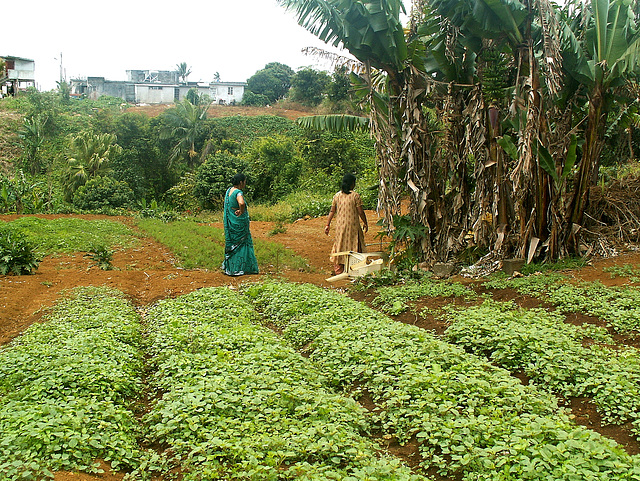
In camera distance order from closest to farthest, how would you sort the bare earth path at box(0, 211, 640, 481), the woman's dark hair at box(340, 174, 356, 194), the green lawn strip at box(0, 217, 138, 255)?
the bare earth path at box(0, 211, 640, 481), the woman's dark hair at box(340, 174, 356, 194), the green lawn strip at box(0, 217, 138, 255)

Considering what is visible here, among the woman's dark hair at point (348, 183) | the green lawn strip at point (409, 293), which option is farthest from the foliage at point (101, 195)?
the green lawn strip at point (409, 293)

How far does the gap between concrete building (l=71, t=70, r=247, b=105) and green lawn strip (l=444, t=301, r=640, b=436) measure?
50509 millimetres

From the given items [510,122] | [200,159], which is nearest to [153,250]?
[510,122]

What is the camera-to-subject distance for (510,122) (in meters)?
9.78

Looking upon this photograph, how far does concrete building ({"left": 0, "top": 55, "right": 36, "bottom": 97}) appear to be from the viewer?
4628 centimetres

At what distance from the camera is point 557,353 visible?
532cm

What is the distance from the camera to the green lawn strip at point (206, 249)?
12.7 meters

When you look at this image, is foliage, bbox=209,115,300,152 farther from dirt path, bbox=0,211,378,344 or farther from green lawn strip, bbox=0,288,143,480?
green lawn strip, bbox=0,288,143,480

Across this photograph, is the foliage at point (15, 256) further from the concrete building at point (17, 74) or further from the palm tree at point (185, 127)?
the concrete building at point (17, 74)

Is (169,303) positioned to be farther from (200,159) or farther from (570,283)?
(200,159)

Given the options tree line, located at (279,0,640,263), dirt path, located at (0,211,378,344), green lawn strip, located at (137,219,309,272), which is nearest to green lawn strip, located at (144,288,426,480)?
dirt path, located at (0,211,378,344)

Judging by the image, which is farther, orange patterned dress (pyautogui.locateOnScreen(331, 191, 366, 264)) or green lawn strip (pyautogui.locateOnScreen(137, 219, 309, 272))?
green lawn strip (pyautogui.locateOnScreen(137, 219, 309, 272))

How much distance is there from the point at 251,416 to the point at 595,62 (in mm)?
8312

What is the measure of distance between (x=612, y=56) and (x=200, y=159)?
2769 cm
